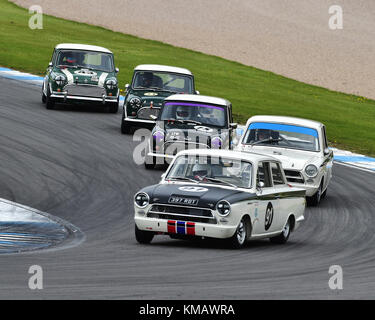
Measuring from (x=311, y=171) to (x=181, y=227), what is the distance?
5780mm

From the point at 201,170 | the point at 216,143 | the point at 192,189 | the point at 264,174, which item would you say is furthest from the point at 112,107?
the point at 192,189

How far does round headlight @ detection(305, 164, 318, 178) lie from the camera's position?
17.4 metres

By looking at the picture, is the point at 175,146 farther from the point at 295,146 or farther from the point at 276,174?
the point at 276,174

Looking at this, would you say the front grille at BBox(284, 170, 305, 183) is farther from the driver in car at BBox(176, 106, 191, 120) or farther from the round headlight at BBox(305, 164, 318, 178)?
the driver in car at BBox(176, 106, 191, 120)

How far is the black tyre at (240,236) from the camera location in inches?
489

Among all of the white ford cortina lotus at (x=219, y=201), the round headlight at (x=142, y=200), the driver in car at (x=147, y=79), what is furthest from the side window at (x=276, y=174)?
the driver in car at (x=147, y=79)

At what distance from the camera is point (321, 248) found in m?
13.4

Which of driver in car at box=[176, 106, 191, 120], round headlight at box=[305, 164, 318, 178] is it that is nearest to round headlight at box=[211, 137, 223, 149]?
driver in car at box=[176, 106, 191, 120]

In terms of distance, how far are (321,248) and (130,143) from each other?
31.8 ft

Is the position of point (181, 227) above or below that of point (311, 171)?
above

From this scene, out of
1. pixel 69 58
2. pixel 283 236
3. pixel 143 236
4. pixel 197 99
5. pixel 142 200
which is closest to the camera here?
pixel 142 200

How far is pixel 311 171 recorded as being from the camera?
1741 cm

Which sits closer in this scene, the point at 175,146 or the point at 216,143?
the point at 216,143

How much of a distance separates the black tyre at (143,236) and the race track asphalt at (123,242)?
0.13 m
